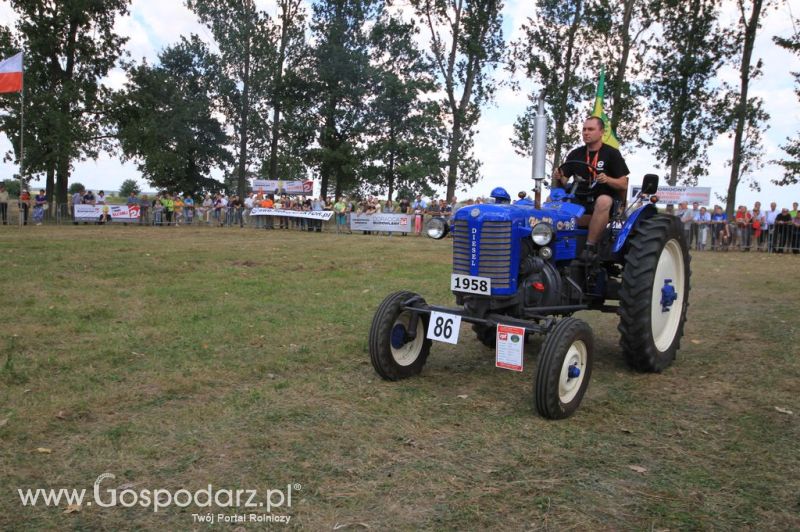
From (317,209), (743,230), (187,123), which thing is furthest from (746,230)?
(187,123)

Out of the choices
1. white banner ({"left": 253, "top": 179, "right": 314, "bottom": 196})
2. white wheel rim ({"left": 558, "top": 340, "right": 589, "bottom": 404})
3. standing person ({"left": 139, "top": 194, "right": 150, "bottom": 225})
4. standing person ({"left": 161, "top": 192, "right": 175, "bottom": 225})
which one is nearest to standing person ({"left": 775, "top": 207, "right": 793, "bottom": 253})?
white wheel rim ({"left": 558, "top": 340, "right": 589, "bottom": 404})

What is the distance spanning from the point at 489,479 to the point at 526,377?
2.19 m

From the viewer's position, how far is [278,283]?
409 inches

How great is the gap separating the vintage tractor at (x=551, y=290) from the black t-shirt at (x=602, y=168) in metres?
0.10

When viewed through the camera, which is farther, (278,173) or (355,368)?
(278,173)

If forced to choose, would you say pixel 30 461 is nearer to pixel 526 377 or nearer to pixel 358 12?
pixel 526 377

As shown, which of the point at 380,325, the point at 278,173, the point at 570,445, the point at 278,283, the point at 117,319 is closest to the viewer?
the point at 570,445

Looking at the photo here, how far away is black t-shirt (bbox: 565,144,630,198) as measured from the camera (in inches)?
227

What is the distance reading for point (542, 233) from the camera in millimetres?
4758

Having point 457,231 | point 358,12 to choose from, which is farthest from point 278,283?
point 358,12

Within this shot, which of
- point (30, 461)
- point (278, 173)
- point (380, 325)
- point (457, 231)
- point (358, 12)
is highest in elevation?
point (358, 12)

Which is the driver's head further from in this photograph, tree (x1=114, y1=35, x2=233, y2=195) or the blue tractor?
tree (x1=114, y1=35, x2=233, y2=195)

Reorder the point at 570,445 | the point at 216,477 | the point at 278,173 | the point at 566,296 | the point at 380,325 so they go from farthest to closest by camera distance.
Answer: the point at 278,173
the point at 566,296
the point at 380,325
the point at 570,445
the point at 216,477

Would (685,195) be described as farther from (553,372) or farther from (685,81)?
(553,372)
